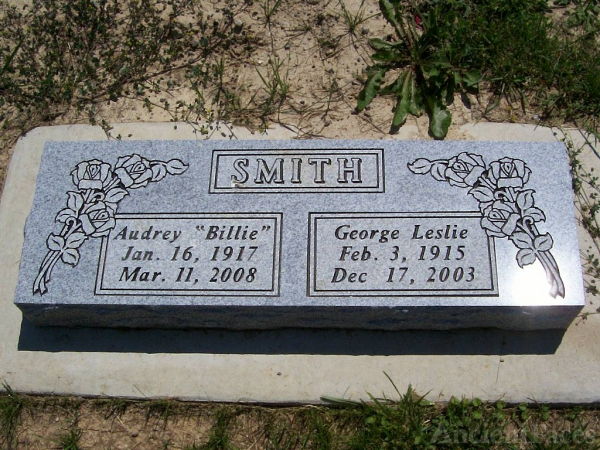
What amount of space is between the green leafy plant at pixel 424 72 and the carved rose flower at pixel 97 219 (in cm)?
185

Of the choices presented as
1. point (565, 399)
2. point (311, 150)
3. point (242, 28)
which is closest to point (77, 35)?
point (242, 28)

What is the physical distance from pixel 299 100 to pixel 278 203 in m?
1.12

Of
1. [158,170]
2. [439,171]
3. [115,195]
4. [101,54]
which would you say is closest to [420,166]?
[439,171]

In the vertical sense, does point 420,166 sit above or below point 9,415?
above

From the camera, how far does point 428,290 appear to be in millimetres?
3672

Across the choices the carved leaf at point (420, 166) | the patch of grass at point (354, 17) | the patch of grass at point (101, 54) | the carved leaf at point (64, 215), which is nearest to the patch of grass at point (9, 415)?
the carved leaf at point (64, 215)

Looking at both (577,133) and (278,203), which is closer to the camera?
(278,203)

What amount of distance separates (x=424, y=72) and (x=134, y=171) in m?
2.08

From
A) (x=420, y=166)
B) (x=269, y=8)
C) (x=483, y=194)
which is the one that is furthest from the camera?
(x=269, y=8)

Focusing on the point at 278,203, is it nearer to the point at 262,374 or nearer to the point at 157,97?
the point at 262,374

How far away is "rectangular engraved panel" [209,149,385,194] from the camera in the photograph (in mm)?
3979

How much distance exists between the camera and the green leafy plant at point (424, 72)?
459 cm

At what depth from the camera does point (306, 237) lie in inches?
151

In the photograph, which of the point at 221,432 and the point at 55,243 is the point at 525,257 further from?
the point at 55,243
